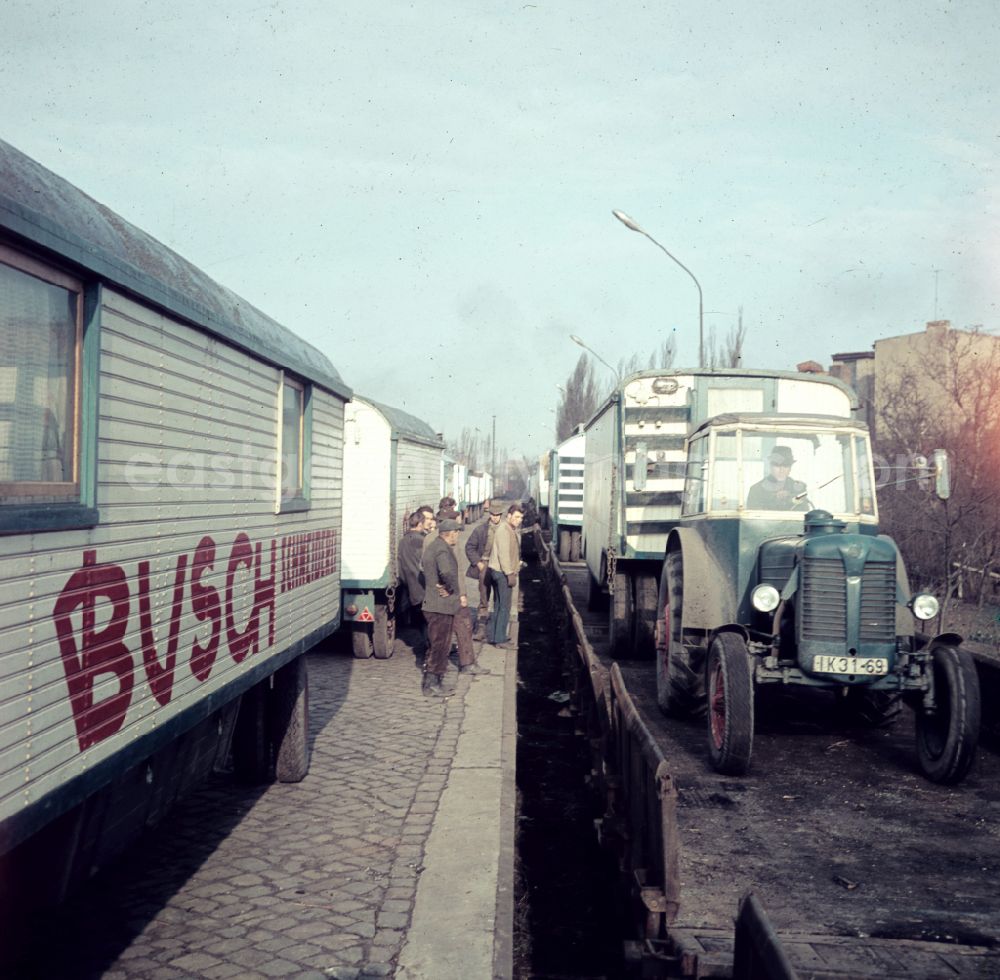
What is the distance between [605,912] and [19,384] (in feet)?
14.2

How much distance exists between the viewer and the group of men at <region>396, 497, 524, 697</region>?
10.2 metres

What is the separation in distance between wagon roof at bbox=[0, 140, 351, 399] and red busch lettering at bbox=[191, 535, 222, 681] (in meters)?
1.09

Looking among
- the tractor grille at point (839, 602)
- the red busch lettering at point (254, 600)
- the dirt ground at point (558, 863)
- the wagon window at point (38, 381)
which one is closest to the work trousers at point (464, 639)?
the dirt ground at point (558, 863)

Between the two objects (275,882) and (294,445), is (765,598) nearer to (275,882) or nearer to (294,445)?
(294,445)

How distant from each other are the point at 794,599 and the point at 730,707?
42.7 inches

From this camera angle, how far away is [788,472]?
29.7ft

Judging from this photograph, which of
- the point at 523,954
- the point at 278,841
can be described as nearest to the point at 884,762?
the point at 523,954

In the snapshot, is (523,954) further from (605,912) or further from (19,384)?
(19,384)

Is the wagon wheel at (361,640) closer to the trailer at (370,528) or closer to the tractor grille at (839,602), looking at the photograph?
the trailer at (370,528)

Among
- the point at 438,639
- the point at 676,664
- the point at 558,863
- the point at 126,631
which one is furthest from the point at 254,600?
the point at 438,639

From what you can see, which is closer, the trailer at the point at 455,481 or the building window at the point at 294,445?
the building window at the point at 294,445

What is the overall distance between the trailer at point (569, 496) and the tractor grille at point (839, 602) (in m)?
20.5

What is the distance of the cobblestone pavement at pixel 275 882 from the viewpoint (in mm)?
4543

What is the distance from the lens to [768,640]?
321 inches
